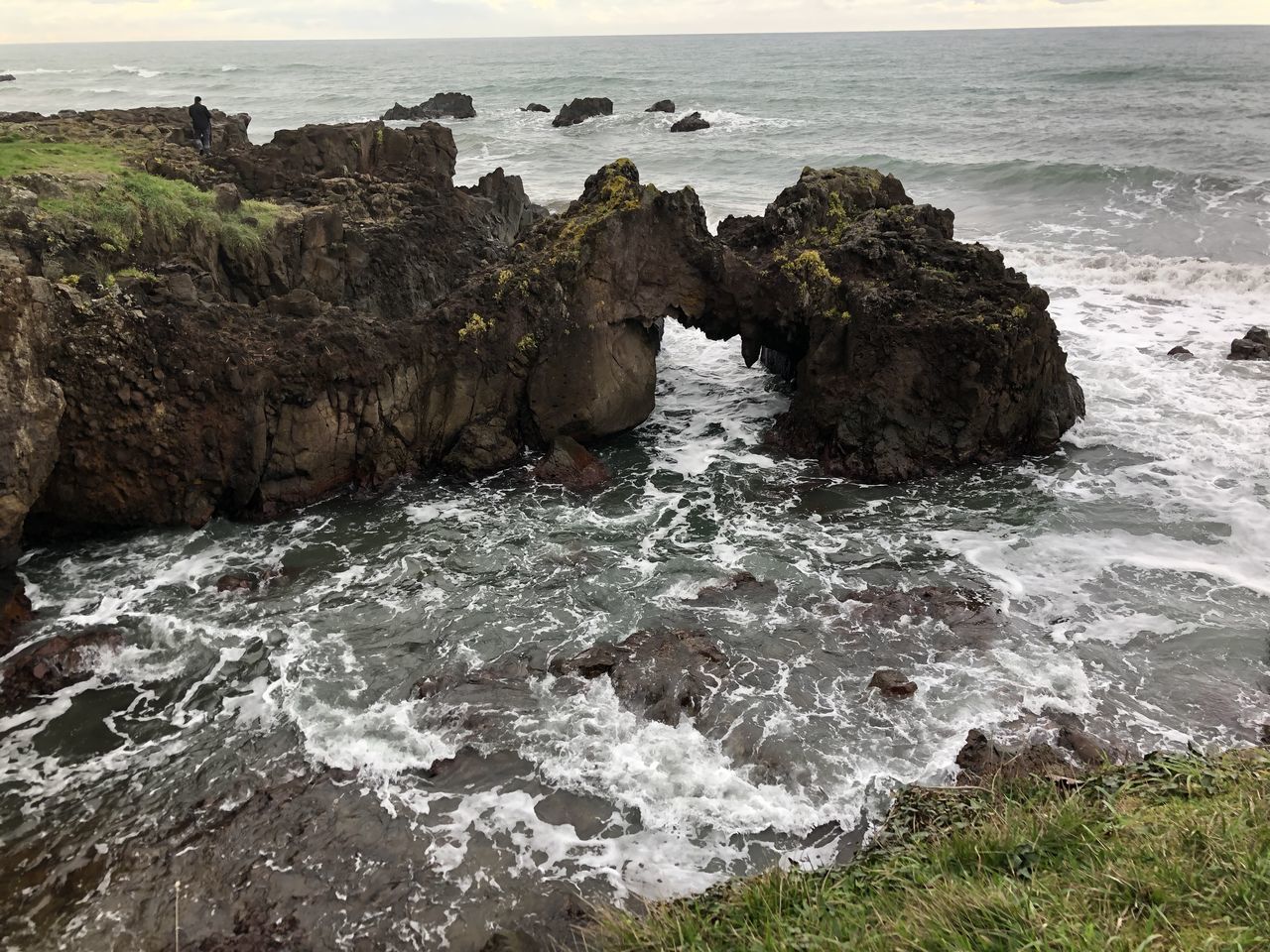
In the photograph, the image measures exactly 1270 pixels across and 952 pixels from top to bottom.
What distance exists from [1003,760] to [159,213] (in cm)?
1676

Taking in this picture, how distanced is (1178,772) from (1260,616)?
6037mm

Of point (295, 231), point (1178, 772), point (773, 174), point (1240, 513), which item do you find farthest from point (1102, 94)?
point (1178, 772)

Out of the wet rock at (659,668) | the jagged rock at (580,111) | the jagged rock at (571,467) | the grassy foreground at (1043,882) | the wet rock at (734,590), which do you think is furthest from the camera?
the jagged rock at (580,111)

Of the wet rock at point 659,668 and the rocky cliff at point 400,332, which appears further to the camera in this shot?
the rocky cliff at point 400,332

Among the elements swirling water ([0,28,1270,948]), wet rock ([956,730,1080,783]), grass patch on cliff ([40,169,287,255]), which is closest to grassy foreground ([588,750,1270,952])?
wet rock ([956,730,1080,783])

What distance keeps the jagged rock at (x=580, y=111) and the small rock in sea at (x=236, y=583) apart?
5773 centimetres

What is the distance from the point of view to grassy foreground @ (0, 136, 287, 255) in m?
14.7

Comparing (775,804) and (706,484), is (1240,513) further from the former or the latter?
(775,804)

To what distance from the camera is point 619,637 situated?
11.1m

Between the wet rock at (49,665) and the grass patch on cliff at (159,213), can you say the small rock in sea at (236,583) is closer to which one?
the wet rock at (49,665)

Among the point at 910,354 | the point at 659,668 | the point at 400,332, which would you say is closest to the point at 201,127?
the point at 400,332

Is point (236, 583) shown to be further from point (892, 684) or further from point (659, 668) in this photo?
point (892, 684)

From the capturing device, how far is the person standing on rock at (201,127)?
2130 cm

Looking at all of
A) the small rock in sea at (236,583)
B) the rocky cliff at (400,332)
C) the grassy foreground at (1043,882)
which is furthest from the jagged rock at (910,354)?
the small rock in sea at (236,583)
